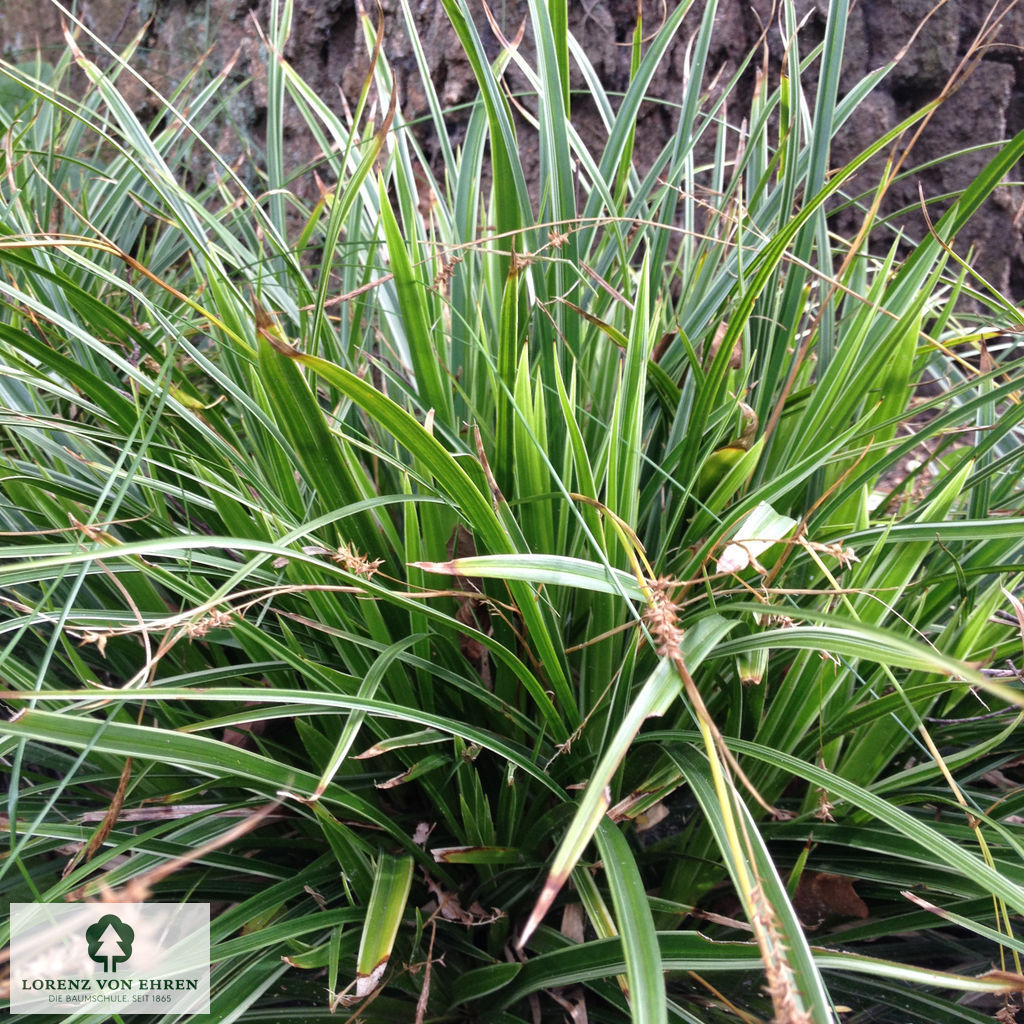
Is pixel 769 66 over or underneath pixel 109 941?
over

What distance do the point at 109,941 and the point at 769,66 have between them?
1.51m

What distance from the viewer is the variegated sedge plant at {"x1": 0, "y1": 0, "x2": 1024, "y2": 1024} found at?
1.85 feet

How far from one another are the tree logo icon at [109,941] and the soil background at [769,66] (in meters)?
1.14

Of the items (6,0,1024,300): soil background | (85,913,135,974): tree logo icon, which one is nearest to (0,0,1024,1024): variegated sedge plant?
(85,913,135,974): tree logo icon

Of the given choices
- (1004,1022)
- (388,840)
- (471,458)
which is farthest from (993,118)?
(388,840)

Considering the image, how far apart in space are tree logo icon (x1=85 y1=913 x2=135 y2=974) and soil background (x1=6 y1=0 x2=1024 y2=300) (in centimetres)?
114

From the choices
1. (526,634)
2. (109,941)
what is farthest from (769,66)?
(109,941)

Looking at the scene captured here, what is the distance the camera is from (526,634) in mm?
694

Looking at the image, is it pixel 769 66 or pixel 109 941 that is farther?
pixel 769 66

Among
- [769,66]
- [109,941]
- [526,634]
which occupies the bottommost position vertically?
[109,941]

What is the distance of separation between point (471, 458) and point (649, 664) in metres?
0.25

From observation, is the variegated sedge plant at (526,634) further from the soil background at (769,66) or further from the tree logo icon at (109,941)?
the soil background at (769,66)

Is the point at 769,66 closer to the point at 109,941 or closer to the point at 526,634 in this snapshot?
the point at 526,634

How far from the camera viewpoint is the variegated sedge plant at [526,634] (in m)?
0.56
